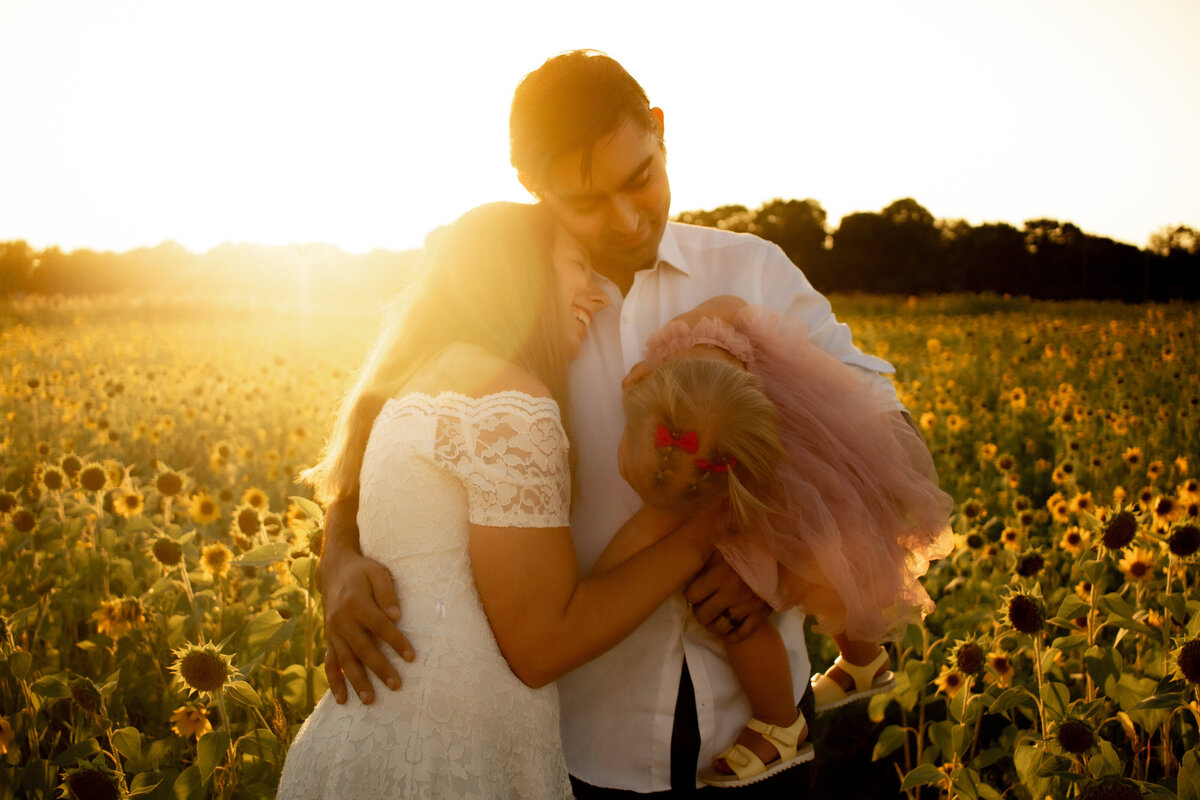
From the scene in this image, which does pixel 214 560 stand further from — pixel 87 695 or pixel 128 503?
pixel 87 695

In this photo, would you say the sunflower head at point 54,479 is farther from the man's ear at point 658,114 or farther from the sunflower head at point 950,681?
the sunflower head at point 950,681

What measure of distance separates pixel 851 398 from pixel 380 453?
1049 millimetres

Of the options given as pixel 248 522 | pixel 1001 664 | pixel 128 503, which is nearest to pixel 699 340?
pixel 1001 664

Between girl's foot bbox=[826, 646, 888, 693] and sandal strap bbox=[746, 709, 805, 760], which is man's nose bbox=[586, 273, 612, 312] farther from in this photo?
girl's foot bbox=[826, 646, 888, 693]

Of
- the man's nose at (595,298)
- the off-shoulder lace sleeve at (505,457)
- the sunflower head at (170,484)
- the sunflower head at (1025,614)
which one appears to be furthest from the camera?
the sunflower head at (170,484)

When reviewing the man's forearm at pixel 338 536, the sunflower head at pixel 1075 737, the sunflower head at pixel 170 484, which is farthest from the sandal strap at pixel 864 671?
the sunflower head at pixel 170 484

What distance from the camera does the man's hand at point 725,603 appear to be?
1659mm

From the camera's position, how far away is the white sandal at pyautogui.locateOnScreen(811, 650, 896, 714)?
83.5 inches

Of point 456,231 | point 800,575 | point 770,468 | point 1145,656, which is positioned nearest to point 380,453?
point 456,231

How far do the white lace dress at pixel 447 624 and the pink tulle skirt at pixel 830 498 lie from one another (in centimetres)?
45

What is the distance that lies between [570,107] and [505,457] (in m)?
0.84

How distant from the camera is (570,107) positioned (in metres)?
1.80

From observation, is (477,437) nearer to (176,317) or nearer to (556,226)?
(556,226)

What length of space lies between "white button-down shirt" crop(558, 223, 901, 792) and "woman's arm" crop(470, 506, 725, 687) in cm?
25
